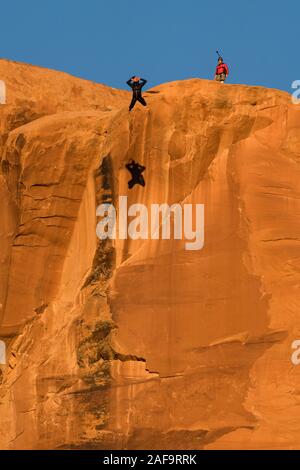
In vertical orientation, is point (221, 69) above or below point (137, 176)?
above

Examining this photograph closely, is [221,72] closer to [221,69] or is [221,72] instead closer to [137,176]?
[221,69]

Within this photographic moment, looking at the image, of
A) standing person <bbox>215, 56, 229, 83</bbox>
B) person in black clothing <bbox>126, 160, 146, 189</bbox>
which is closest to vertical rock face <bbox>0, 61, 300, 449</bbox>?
person in black clothing <bbox>126, 160, 146, 189</bbox>

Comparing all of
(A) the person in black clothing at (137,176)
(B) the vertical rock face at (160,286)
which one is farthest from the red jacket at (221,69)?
(A) the person in black clothing at (137,176)

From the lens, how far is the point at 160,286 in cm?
5572

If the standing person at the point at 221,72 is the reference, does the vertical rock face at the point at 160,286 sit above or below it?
below

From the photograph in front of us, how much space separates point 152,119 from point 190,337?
7.48 m

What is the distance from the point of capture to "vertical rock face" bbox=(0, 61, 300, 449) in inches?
2142

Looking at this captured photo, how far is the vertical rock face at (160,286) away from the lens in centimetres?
5441

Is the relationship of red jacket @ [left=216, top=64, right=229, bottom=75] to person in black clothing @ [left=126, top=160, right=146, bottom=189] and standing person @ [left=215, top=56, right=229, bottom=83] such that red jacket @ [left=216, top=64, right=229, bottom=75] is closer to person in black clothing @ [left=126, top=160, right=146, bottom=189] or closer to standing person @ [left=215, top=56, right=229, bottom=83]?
standing person @ [left=215, top=56, right=229, bottom=83]

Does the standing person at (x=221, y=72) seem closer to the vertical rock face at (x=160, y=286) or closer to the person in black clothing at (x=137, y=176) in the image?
the vertical rock face at (x=160, y=286)

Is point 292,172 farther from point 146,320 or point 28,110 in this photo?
point 28,110

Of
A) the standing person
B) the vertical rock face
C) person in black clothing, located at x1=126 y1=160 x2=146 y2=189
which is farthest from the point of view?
the standing person

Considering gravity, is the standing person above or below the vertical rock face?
above

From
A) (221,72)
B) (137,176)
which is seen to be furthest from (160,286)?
(221,72)
